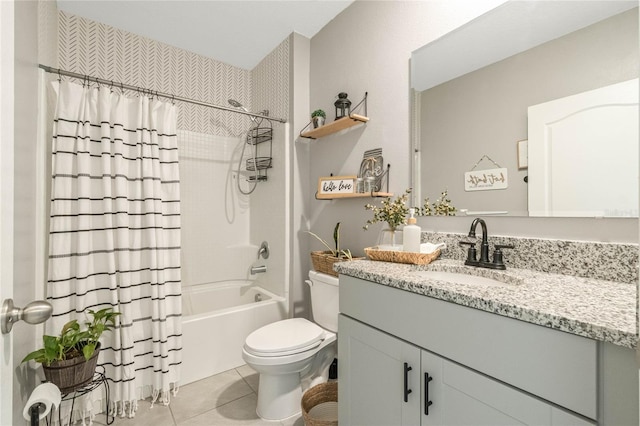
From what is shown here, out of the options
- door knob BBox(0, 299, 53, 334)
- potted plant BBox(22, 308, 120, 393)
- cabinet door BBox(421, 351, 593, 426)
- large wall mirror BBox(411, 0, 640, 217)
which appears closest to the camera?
door knob BBox(0, 299, 53, 334)

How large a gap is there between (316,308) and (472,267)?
1014mm

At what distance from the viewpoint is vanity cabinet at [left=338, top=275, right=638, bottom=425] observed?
1.93 ft

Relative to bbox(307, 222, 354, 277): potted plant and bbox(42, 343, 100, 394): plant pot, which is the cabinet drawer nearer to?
bbox(307, 222, 354, 277): potted plant

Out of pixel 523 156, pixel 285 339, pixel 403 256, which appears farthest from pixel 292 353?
pixel 523 156

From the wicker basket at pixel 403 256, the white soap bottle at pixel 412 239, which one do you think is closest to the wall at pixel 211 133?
the wicker basket at pixel 403 256

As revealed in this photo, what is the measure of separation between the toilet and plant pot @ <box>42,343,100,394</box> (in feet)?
2.33

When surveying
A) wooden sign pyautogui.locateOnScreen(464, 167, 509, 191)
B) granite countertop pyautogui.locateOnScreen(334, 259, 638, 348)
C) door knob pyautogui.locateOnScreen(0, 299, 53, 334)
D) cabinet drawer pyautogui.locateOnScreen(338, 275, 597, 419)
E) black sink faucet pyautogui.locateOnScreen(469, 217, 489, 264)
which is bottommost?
cabinet drawer pyautogui.locateOnScreen(338, 275, 597, 419)

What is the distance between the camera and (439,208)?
147cm

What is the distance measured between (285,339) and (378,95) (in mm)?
1570

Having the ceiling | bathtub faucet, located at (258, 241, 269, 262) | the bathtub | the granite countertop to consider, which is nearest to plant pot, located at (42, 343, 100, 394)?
the bathtub

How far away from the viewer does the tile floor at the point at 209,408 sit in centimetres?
157

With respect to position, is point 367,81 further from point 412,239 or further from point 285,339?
point 285,339

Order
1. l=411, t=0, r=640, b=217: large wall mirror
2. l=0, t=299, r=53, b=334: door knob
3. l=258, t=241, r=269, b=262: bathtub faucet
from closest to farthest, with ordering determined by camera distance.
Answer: l=0, t=299, r=53, b=334: door knob, l=411, t=0, r=640, b=217: large wall mirror, l=258, t=241, r=269, b=262: bathtub faucet

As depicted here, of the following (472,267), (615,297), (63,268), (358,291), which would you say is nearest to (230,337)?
(63,268)
